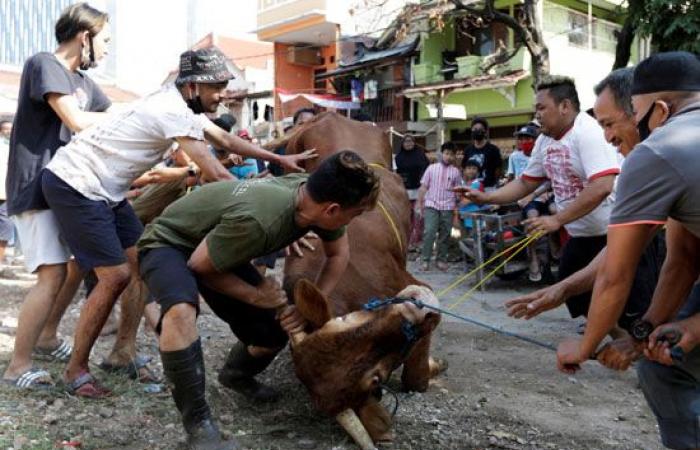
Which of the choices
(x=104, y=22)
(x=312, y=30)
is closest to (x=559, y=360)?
(x=104, y=22)

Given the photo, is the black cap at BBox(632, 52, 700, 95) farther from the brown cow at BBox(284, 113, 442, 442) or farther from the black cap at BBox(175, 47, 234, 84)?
the black cap at BBox(175, 47, 234, 84)

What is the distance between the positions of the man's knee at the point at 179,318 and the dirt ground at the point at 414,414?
593 mm

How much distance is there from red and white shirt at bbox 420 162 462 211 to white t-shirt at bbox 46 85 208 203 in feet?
22.9

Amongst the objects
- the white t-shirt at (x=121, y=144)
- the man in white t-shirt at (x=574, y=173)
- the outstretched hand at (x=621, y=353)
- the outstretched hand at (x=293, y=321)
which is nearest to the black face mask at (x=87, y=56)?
the white t-shirt at (x=121, y=144)

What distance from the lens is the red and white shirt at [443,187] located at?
1069cm

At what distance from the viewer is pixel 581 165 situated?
493 centimetres

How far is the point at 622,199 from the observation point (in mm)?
2402

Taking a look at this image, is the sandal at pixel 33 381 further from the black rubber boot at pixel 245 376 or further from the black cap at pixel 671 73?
the black cap at pixel 671 73

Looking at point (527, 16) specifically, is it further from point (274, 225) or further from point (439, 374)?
point (274, 225)

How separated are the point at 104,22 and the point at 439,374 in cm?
320

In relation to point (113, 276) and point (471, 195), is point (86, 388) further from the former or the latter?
point (471, 195)

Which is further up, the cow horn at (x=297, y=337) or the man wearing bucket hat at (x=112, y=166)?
the man wearing bucket hat at (x=112, y=166)

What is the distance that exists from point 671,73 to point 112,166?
2.96 meters

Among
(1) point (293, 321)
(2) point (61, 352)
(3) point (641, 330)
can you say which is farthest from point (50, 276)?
(3) point (641, 330)
